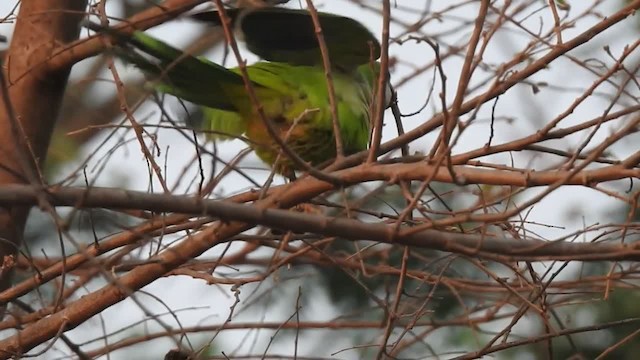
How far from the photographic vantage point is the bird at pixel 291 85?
2381mm

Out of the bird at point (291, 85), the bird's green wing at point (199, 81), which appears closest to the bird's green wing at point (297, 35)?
the bird at point (291, 85)

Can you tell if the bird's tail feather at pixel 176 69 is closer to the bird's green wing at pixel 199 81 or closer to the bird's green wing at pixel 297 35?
the bird's green wing at pixel 199 81

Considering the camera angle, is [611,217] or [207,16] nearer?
[207,16]

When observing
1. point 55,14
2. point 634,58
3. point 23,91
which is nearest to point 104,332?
point 23,91

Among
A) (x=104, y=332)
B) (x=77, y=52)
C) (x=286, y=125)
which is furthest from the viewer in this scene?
(x=286, y=125)

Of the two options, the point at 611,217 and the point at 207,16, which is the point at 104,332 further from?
the point at 611,217

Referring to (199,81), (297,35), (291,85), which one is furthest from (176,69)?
(291,85)

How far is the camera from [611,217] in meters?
3.72

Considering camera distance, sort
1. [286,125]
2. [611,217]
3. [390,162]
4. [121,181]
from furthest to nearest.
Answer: [611,217] → [121,181] → [286,125] → [390,162]

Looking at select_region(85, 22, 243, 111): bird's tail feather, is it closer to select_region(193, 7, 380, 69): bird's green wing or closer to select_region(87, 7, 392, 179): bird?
select_region(87, 7, 392, 179): bird

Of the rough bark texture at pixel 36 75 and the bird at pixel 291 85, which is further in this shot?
the bird at pixel 291 85

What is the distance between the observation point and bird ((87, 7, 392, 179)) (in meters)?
2.38

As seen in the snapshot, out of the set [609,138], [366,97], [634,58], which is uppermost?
[366,97]

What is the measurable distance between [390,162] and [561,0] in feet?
2.34
